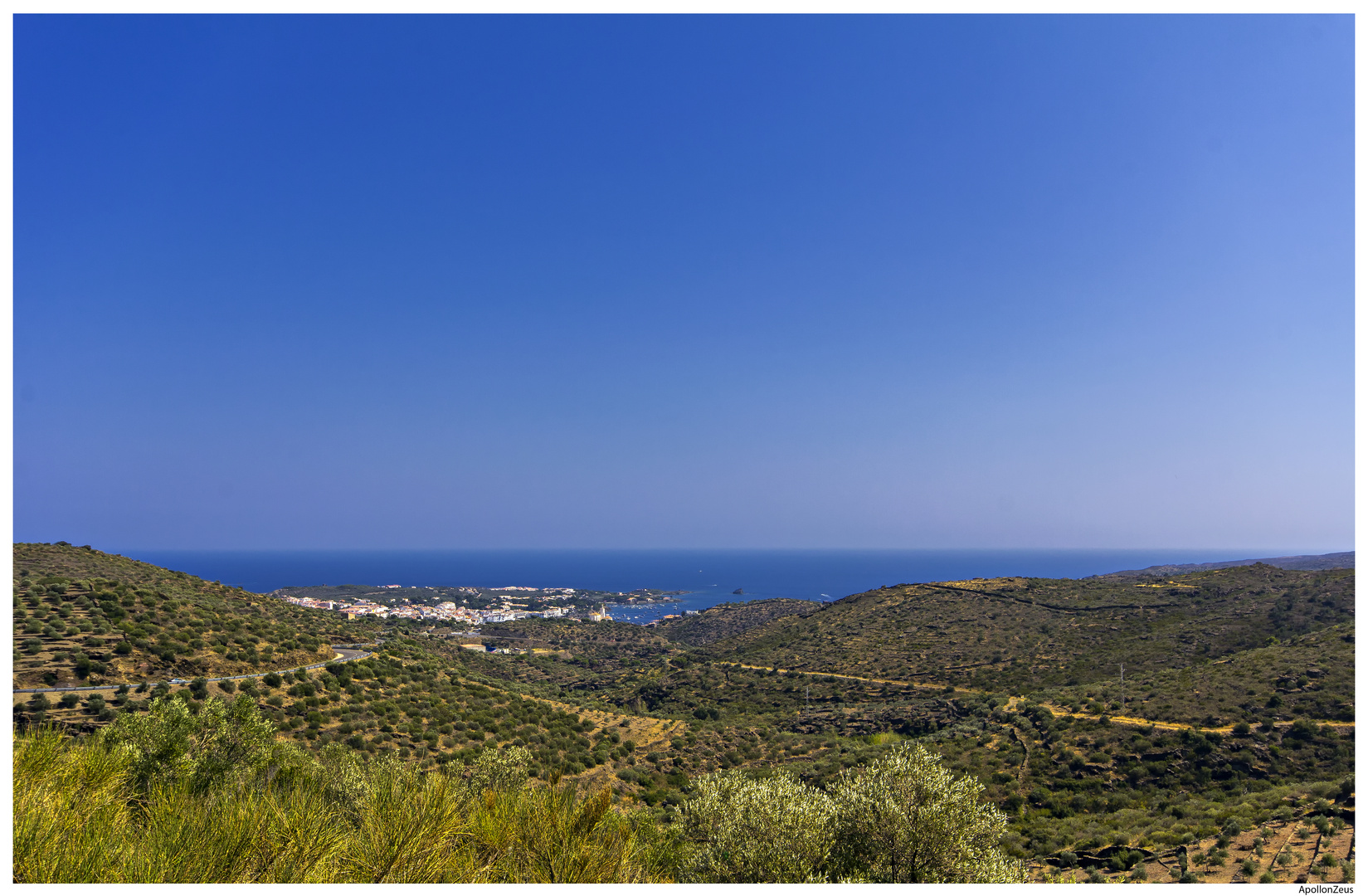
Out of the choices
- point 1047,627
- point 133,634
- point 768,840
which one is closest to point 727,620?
point 1047,627

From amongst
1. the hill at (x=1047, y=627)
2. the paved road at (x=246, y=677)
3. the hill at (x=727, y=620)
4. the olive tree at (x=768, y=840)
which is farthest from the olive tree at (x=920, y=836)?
the hill at (x=727, y=620)

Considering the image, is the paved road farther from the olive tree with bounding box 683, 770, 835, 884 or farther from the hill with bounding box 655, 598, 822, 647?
the hill with bounding box 655, 598, 822, 647

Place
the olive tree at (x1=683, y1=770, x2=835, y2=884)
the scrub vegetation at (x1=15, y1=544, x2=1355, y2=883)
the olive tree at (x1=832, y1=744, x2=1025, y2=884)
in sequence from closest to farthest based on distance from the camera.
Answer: the scrub vegetation at (x1=15, y1=544, x2=1355, y2=883) < the olive tree at (x1=683, y1=770, x2=835, y2=884) < the olive tree at (x1=832, y1=744, x2=1025, y2=884)

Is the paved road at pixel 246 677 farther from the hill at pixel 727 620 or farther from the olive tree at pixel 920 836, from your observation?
the hill at pixel 727 620

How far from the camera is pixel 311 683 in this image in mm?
22906

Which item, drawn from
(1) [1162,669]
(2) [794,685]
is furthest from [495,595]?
(1) [1162,669]

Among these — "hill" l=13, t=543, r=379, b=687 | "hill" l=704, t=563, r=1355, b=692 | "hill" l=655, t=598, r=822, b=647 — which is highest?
"hill" l=13, t=543, r=379, b=687

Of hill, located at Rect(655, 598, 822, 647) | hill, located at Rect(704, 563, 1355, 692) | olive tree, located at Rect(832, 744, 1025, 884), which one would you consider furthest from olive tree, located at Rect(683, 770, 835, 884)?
hill, located at Rect(655, 598, 822, 647)

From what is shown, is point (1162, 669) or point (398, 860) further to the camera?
point (1162, 669)

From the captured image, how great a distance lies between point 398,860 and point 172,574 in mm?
49495

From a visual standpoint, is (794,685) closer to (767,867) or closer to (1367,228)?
(767,867)

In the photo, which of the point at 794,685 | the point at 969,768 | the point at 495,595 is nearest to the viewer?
the point at 969,768

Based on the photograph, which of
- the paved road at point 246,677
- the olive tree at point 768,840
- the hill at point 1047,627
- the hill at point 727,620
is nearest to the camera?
the olive tree at point 768,840

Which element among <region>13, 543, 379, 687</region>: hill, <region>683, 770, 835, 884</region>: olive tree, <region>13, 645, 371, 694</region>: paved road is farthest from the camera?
<region>13, 543, 379, 687</region>: hill
